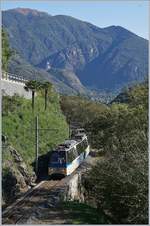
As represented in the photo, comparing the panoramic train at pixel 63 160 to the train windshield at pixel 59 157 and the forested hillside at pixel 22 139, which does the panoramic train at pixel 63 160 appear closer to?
the train windshield at pixel 59 157

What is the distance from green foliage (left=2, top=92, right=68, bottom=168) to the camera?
37.0 meters

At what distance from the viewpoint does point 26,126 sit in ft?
134

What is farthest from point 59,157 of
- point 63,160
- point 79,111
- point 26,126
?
point 79,111

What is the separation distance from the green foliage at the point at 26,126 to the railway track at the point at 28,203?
709cm

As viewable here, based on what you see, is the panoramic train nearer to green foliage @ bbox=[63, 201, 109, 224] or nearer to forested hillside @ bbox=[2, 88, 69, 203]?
forested hillside @ bbox=[2, 88, 69, 203]

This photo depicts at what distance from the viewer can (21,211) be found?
20.5 meters

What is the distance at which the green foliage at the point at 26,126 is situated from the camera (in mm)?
37000

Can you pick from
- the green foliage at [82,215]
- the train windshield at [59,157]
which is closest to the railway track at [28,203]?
the train windshield at [59,157]

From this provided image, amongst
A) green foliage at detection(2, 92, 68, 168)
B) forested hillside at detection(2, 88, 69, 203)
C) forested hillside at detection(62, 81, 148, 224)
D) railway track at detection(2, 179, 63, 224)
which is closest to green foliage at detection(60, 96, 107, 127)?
forested hillside at detection(2, 88, 69, 203)

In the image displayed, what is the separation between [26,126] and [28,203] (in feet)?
59.5

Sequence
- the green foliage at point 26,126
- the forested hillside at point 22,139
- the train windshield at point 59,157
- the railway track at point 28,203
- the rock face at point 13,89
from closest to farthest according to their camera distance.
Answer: the railway track at point 28,203 < the forested hillside at point 22,139 < the train windshield at point 59,157 < the green foliage at point 26,126 < the rock face at point 13,89

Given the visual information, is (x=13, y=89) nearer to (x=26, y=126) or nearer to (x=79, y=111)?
(x=26, y=126)

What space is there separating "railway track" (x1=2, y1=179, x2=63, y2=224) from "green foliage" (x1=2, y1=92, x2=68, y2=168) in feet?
23.3

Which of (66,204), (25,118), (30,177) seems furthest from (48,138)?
(66,204)
